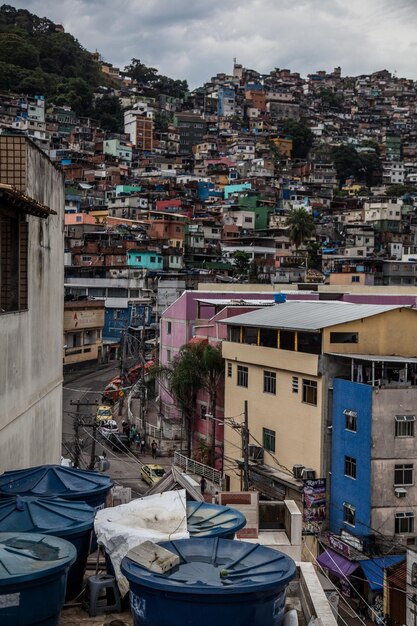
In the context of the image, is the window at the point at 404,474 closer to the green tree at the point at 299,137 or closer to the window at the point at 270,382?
the window at the point at 270,382

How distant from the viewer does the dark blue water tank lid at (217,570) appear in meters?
4.84

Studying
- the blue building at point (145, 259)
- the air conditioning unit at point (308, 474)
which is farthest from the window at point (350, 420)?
the blue building at point (145, 259)

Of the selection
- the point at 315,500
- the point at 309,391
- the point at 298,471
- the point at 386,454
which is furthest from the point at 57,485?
the point at 309,391

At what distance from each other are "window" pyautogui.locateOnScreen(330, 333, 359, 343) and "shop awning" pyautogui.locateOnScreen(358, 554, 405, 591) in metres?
6.56

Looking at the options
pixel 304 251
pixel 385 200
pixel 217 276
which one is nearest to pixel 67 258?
pixel 217 276

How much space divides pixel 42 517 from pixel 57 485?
4.12 ft

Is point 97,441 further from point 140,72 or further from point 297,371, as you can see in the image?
point 140,72

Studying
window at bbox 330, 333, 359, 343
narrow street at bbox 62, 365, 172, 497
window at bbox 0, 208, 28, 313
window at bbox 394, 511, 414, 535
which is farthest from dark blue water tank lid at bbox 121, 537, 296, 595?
window at bbox 330, 333, 359, 343

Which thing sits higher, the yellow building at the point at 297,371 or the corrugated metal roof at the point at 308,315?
the corrugated metal roof at the point at 308,315

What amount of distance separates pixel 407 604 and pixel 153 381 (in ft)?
79.8

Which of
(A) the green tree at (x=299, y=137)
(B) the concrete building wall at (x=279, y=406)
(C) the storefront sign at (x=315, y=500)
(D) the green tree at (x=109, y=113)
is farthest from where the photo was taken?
(A) the green tree at (x=299, y=137)

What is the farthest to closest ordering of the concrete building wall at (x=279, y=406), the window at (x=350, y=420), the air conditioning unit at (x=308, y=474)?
1. the concrete building wall at (x=279, y=406)
2. the air conditioning unit at (x=308, y=474)
3. the window at (x=350, y=420)

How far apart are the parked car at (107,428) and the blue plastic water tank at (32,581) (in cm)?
3125

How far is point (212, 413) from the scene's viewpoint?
31.7 metres
